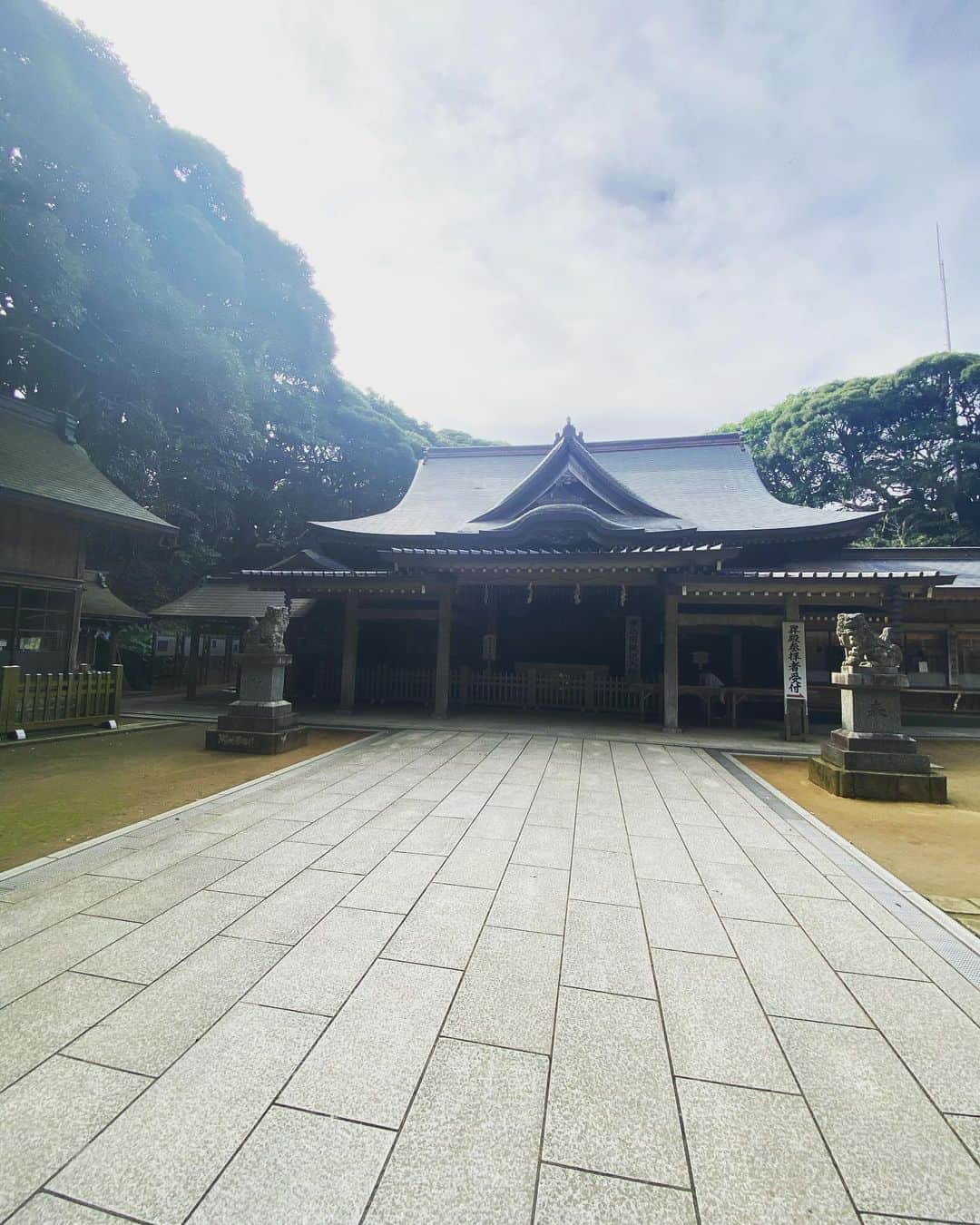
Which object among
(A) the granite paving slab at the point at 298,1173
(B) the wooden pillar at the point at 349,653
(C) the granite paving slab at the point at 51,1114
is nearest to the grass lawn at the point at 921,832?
(A) the granite paving slab at the point at 298,1173

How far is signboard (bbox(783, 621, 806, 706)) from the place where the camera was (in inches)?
384

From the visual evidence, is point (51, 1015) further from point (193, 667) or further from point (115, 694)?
point (193, 667)

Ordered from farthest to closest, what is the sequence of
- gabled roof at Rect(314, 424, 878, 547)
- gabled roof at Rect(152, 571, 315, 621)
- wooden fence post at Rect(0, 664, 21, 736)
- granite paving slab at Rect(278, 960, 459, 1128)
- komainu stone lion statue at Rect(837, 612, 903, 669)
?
1. gabled roof at Rect(152, 571, 315, 621)
2. gabled roof at Rect(314, 424, 878, 547)
3. wooden fence post at Rect(0, 664, 21, 736)
4. komainu stone lion statue at Rect(837, 612, 903, 669)
5. granite paving slab at Rect(278, 960, 459, 1128)

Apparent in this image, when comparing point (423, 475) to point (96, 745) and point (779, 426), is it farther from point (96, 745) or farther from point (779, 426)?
point (779, 426)

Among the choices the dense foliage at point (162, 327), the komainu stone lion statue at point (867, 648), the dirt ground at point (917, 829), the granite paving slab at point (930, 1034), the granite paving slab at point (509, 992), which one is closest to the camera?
the granite paving slab at point (930, 1034)

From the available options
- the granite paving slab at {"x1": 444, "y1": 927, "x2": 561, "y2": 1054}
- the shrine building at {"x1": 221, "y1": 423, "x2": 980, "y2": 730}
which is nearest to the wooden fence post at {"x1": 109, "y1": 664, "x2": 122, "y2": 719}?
the shrine building at {"x1": 221, "y1": 423, "x2": 980, "y2": 730}

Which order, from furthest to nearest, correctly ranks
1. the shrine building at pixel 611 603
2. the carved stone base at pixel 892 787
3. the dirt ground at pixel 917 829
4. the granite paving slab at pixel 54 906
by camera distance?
the shrine building at pixel 611 603
the carved stone base at pixel 892 787
the dirt ground at pixel 917 829
the granite paving slab at pixel 54 906

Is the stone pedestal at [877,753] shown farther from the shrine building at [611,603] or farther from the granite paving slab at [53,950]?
the granite paving slab at [53,950]

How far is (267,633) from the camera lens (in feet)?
25.6

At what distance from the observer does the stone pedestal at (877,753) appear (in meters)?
5.86

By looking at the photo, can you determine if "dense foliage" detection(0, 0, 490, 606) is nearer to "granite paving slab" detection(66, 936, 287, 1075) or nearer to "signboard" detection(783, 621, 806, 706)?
"granite paving slab" detection(66, 936, 287, 1075)

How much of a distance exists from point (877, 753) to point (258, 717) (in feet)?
26.2

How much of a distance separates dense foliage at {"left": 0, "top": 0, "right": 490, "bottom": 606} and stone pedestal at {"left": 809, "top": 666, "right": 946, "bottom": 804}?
1857 cm

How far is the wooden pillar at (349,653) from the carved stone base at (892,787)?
8.82m
